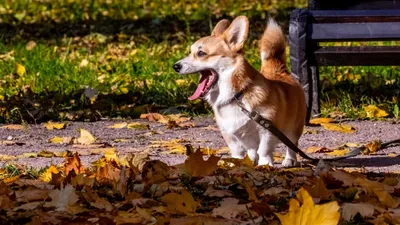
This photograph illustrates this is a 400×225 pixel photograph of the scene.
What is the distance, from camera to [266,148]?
5773 millimetres

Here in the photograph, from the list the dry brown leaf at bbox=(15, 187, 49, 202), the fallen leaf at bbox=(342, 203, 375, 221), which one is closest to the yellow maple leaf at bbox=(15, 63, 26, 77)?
the dry brown leaf at bbox=(15, 187, 49, 202)

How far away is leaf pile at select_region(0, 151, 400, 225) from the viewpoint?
4129 millimetres

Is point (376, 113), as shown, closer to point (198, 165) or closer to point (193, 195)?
point (198, 165)

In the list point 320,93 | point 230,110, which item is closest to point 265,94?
point 230,110

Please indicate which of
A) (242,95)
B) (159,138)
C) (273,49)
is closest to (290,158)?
(242,95)

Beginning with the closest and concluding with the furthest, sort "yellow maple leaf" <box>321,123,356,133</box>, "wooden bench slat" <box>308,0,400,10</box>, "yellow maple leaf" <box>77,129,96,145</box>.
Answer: "yellow maple leaf" <box>77,129,96,145</box> < "yellow maple leaf" <box>321,123,356,133</box> < "wooden bench slat" <box>308,0,400,10</box>

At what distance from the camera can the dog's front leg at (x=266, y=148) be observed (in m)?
5.76

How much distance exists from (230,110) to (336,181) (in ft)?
3.78

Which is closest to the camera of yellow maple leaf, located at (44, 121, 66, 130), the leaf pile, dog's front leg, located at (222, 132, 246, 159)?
the leaf pile

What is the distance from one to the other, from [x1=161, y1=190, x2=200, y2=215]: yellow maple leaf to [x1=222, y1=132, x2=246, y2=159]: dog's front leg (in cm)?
147

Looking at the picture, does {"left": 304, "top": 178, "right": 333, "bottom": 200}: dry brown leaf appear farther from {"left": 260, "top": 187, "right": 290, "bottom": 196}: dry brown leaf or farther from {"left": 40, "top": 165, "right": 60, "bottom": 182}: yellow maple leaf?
{"left": 40, "top": 165, "right": 60, "bottom": 182}: yellow maple leaf

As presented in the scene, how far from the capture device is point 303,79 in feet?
25.2

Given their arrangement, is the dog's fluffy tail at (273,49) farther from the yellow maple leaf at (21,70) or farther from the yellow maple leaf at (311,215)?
the yellow maple leaf at (21,70)

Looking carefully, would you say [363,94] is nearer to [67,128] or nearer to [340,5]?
[340,5]
